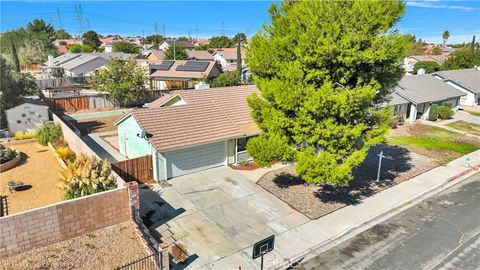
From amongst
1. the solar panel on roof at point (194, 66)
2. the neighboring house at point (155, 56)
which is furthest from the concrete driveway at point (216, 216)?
the neighboring house at point (155, 56)

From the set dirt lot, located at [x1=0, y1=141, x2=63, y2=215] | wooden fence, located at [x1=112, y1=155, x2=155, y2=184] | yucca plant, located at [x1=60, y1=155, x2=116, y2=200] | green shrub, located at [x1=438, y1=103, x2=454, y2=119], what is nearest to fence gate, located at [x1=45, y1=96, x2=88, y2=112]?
dirt lot, located at [x1=0, y1=141, x2=63, y2=215]

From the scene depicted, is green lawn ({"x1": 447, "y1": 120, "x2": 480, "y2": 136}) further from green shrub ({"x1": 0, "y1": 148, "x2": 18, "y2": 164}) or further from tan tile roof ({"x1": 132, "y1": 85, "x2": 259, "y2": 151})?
green shrub ({"x1": 0, "y1": 148, "x2": 18, "y2": 164})

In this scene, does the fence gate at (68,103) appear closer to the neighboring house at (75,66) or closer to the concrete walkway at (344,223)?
the neighboring house at (75,66)

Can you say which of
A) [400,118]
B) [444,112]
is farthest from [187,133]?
[444,112]

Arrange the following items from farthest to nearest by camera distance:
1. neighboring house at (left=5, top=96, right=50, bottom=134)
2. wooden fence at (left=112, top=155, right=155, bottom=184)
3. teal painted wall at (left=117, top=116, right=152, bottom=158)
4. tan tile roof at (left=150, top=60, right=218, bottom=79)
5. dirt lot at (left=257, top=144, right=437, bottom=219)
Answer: tan tile roof at (left=150, top=60, right=218, bottom=79) → neighboring house at (left=5, top=96, right=50, bottom=134) → teal painted wall at (left=117, top=116, right=152, bottom=158) → wooden fence at (left=112, top=155, right=155, bottom=184) → dirt lot at (left=257, top=144, right=437, bottom=219)

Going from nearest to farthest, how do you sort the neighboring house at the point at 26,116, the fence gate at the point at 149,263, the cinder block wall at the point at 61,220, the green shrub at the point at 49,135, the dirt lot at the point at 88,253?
the fence gate at the point at 149,263, the dirt lot at the point at 88,253, the cinder block wall at the point at 61,220, the green shrub at the point at 49,135, the neighboring house at the point at 26,116

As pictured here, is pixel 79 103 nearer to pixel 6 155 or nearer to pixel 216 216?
pixel 6 155
